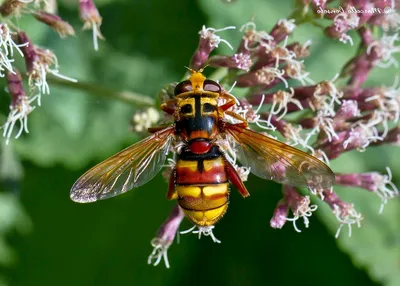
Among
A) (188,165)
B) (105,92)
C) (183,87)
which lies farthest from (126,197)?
(188,165)

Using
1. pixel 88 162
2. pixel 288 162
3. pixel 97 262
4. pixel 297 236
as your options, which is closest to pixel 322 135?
pixel 288 162

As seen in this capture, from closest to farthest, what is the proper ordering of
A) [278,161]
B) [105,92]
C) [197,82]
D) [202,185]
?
1. [202,185]
2. [278,161]
3. [197,82]
4. [105,92]

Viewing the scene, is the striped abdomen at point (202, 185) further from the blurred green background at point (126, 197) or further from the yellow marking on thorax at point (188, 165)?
the blurred green background at point (126, 197)

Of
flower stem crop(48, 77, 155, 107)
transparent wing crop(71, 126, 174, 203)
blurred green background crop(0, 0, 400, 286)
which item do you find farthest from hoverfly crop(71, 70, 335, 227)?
blurred green background crop(0, 0, 400, 286)

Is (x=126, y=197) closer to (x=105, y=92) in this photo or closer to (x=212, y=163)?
(x=105, y=92)

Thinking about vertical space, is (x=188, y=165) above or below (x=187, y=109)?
below

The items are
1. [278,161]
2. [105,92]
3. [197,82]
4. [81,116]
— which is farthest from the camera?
[81,116]

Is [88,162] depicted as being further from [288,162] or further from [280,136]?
[288,162]

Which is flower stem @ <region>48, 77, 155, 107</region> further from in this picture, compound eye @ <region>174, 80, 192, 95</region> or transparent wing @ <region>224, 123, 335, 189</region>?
transparent wing @ <region>224, 123, 335, 189</region>
